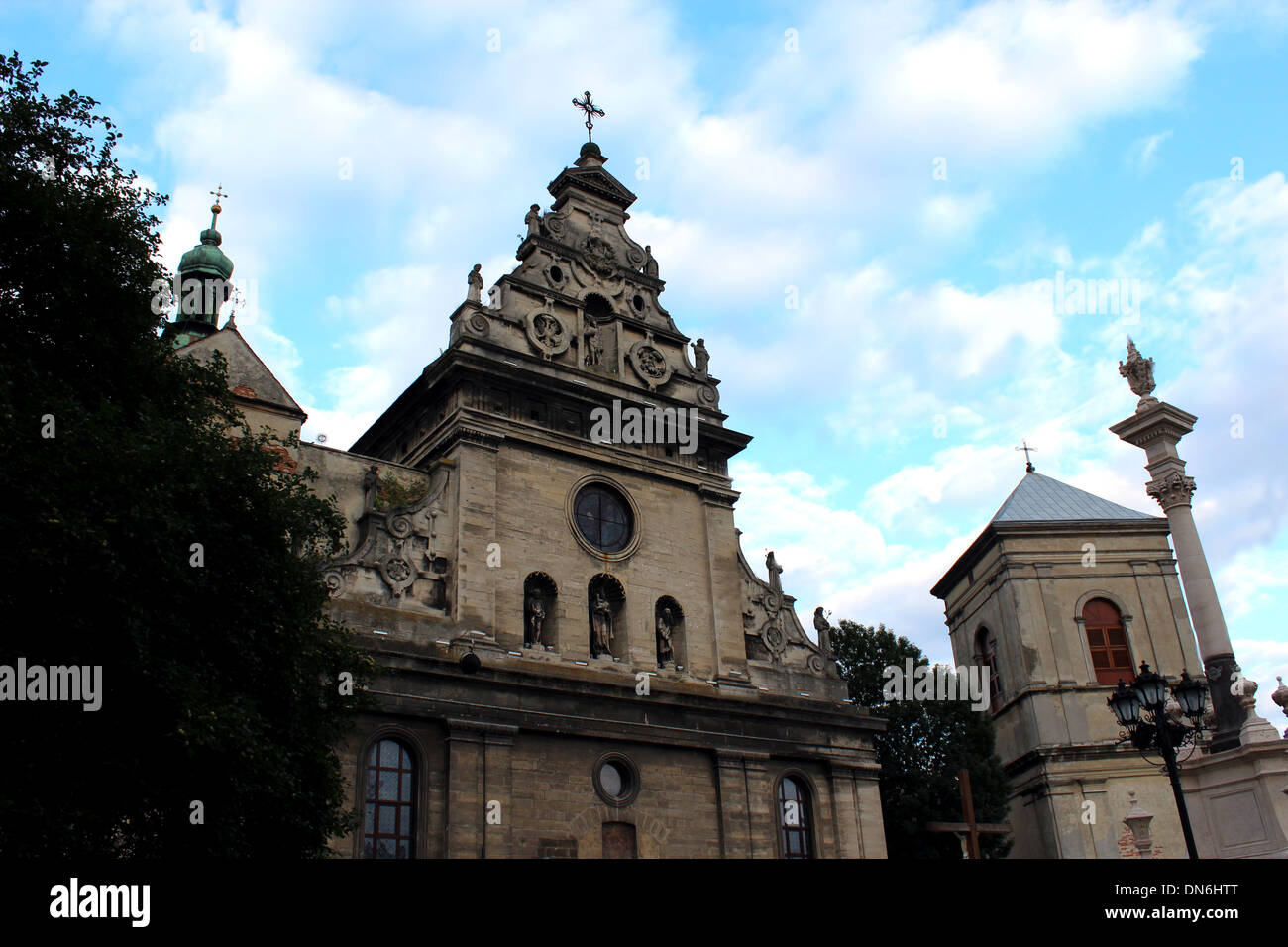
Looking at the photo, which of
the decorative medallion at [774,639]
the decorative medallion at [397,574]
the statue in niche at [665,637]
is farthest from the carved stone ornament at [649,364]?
the decorative medallion at [397,574]

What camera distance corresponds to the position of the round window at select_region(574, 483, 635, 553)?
26.0m

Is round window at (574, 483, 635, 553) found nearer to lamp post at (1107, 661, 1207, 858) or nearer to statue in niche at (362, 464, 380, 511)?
statue in niche at (362, 464, 380, 511)

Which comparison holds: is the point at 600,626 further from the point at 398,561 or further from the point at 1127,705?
the point at 1127,705

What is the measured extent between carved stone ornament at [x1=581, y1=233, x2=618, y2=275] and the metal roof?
17.3 m

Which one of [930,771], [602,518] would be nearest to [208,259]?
[602,518]

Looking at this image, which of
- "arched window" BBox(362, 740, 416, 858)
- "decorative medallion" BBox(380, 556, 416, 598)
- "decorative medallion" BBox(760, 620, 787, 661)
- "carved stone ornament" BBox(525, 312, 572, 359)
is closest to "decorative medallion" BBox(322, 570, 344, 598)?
"decorative medallion" BBox(380, 556, 416, 598)

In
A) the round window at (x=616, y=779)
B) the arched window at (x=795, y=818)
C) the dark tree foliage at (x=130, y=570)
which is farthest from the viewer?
the arched window at (x=795, y=818)

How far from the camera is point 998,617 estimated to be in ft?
125

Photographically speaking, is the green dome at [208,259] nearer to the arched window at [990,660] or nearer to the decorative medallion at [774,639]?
the decorative medallion at [774,639]

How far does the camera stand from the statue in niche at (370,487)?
23.8 meters

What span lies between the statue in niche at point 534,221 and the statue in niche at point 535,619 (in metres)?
10.1

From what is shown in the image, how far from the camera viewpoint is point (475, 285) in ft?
88.4

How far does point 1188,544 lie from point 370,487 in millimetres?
19801
